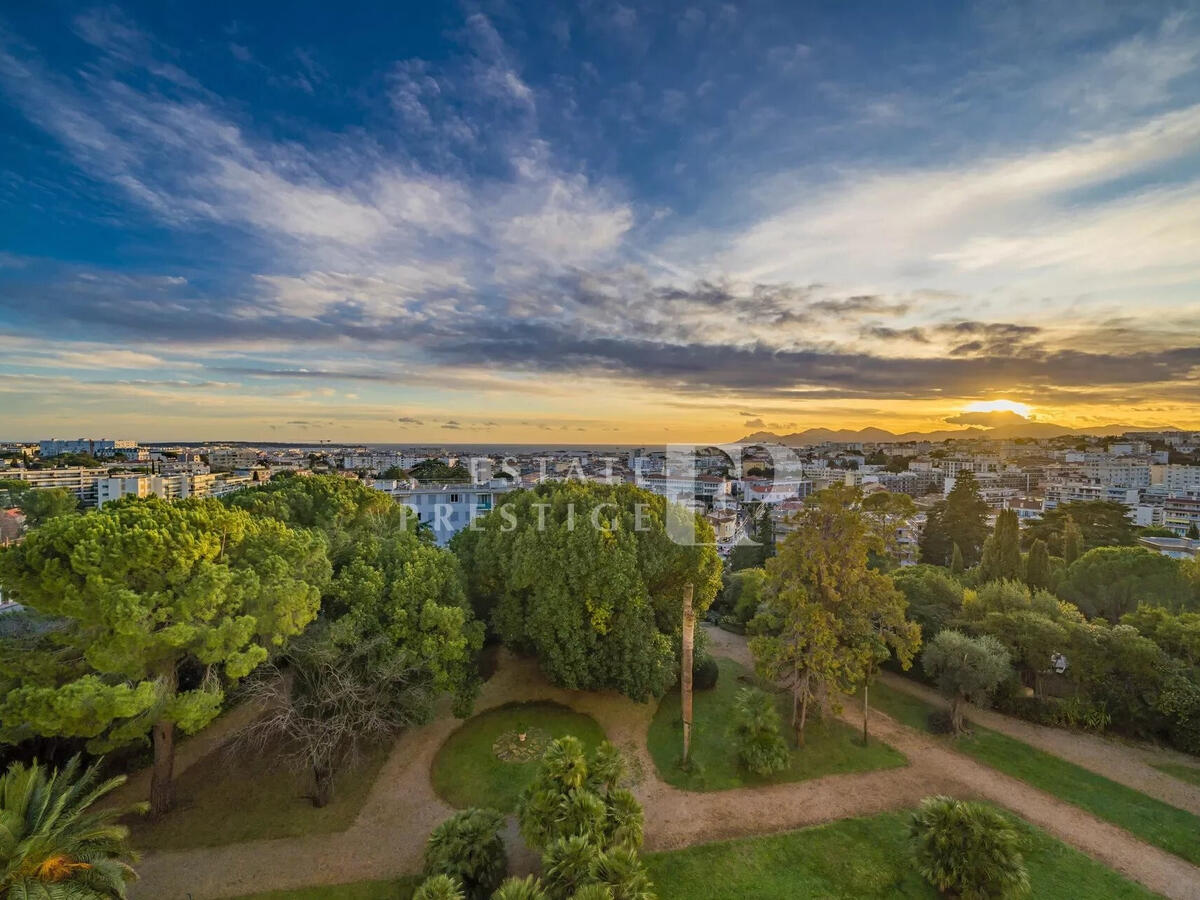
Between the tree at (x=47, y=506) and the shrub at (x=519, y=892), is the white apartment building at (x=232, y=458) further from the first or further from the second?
the shrub at (x=519, y=892)

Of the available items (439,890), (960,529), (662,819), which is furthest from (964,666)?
(960,529)

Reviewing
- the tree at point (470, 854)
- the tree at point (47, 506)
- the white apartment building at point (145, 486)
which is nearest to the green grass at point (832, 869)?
the tree at point (470, 854)

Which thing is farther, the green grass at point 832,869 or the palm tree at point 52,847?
the green grass at point 832,869

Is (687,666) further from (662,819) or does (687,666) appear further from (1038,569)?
(1038,569)

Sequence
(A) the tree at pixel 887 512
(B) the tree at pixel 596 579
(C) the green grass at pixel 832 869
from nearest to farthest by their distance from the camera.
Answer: (C) the green grass at pixel 832 869, (A) the tree at pixel 887 512, (B) the tree at pixel 596 579

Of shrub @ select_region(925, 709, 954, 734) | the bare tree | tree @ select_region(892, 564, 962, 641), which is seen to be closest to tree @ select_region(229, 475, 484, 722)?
the bare tree

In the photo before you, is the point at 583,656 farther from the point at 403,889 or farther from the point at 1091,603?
the point at 1091,603

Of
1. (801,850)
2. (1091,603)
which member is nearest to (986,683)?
(801,850)
